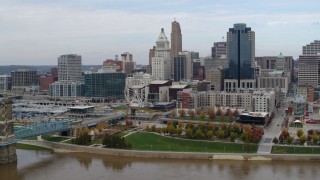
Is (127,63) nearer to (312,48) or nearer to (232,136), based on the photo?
(312,48)

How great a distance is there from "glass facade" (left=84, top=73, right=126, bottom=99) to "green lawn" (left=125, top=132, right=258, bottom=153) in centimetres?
2708

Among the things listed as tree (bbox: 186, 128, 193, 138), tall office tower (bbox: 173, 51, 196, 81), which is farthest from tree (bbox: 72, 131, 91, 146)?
tall office tower (bbox: 173, 51, 196, 81)

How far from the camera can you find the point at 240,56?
56.0 m

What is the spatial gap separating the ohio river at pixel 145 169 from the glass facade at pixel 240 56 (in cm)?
3453

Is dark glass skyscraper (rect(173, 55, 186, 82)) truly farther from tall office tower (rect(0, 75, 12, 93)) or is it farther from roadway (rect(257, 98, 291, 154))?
roadway (rect(257, 98, 291, 154))

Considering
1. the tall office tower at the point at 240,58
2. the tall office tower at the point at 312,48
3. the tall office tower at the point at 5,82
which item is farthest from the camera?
the tall office tower at the point at 312,48

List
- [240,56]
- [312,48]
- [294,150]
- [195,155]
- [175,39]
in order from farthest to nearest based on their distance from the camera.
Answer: [175,39], [312,48], [240,56], [294,150], [195,155]

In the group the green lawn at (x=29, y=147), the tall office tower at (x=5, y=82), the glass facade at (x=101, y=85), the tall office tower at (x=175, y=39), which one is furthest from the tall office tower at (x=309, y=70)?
the green lawn at (x=29, y=147)

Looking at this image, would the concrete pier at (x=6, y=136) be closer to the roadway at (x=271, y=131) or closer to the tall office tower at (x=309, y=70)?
the roadway at (x=271, y=131)

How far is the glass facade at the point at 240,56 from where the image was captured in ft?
182

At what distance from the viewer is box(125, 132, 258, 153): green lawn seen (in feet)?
77.4

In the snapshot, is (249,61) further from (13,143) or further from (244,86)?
(13,143)

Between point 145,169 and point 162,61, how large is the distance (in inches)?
1981

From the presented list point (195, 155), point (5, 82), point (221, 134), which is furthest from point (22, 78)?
point (195, 155)
